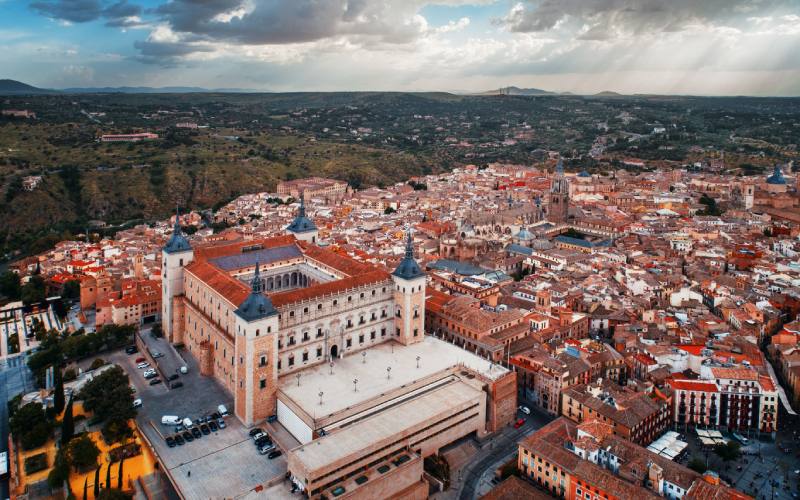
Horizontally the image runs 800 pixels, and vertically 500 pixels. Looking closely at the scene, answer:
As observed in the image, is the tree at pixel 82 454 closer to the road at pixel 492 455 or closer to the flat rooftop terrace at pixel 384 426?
the flat rooftop terrace at pixel 384 426

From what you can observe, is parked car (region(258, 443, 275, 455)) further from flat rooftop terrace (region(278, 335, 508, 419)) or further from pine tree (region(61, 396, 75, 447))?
pine tree (region(61, 396, 75, 447))

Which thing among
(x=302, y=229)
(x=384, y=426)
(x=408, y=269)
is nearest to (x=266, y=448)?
(x=384, y=426)

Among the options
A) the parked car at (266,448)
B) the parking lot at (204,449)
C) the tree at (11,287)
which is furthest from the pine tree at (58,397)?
the tree at (11,287)

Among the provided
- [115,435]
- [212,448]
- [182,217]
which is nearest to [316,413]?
[212,448]

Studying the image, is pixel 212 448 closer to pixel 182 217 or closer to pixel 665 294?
pixel 665 294

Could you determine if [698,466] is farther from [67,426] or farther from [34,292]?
[34,292]

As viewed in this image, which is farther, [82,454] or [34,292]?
[34,292]

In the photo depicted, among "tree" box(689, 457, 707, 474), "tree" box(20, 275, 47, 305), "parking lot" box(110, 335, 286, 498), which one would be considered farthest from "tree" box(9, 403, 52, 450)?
"tree" box(689, 457, 707, 474)
